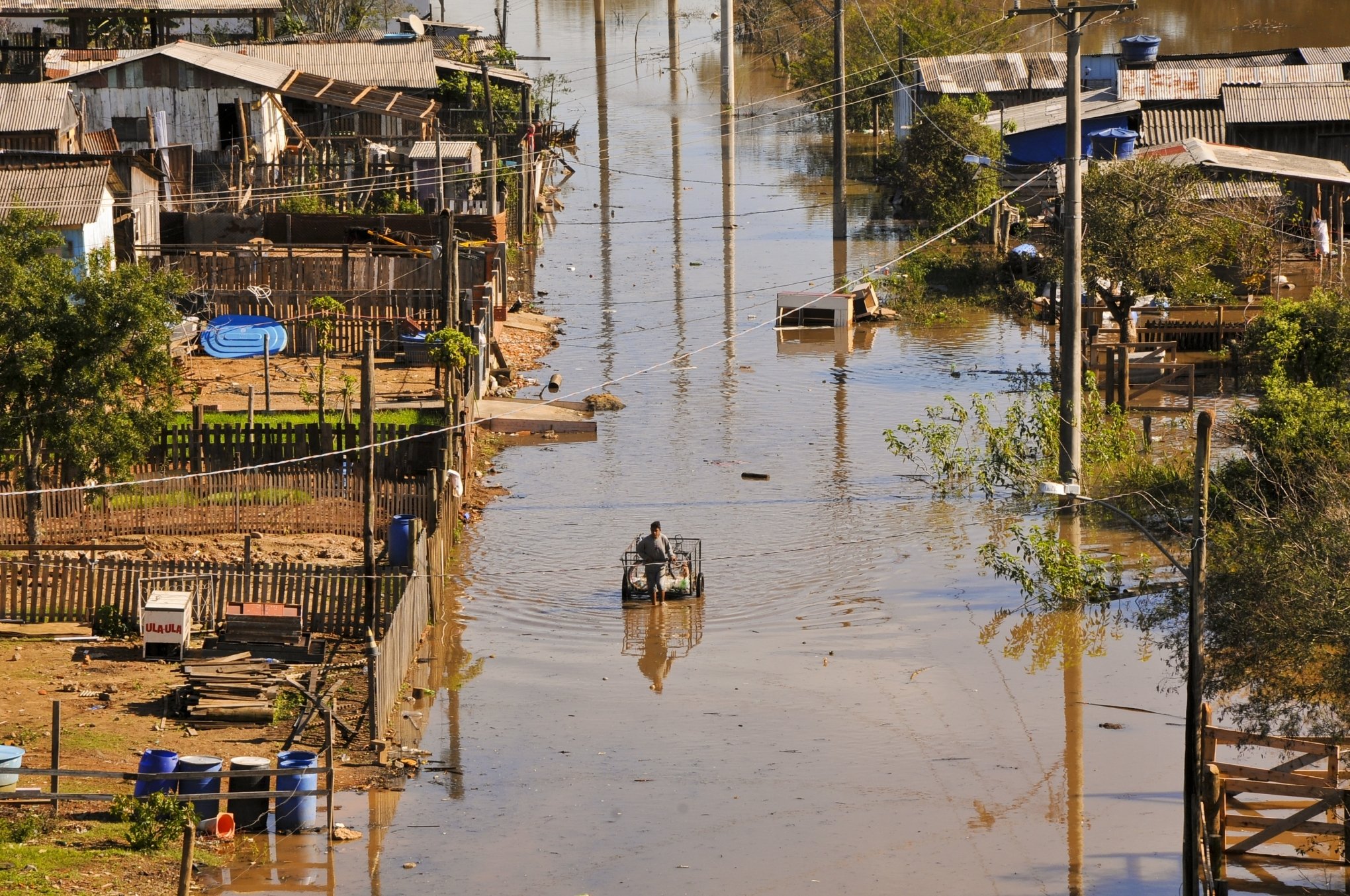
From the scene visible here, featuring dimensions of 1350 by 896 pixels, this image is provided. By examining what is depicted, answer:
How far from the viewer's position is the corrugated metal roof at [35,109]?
38938 millimetres

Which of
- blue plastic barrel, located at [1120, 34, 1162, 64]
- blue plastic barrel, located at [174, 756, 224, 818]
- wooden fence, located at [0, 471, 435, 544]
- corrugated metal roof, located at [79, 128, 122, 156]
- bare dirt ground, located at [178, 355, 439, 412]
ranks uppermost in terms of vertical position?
blue plastic barrel, located at [1120, 34, 1162, 64]

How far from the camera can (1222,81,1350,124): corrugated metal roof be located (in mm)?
45344

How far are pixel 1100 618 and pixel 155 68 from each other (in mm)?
30845

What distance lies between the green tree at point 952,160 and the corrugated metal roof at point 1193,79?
217 inches

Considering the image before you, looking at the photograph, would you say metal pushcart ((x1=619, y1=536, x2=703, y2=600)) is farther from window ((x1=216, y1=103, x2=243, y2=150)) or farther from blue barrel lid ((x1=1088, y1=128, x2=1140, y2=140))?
blue barrel lid ((x1=1088, y1=128, x2=1140, y2=140))

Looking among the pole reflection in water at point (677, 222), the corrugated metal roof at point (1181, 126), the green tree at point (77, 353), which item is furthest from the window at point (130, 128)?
the corrugated metal roof at point (1181, 126)

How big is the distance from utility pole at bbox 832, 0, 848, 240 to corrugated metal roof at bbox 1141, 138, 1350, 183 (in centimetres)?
815

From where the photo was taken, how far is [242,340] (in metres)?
31.4

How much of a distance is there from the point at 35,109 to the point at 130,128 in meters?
2.84

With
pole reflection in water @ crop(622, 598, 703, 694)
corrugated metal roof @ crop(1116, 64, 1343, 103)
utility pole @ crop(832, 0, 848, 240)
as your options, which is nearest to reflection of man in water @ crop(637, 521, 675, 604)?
pole reflection in water @ crop(622, 598, 703, 694)

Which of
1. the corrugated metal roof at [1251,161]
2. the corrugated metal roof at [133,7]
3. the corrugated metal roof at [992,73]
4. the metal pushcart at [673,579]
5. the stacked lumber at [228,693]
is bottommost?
the stacked lumber at [228,693]

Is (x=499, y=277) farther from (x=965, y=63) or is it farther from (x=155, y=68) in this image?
(x=965, y=63)

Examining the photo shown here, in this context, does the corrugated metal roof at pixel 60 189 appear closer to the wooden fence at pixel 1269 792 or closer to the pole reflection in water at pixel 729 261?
the pole reflection in water at pixel 729 261

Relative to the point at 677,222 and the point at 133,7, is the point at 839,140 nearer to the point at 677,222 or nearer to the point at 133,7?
the point at 677,222
